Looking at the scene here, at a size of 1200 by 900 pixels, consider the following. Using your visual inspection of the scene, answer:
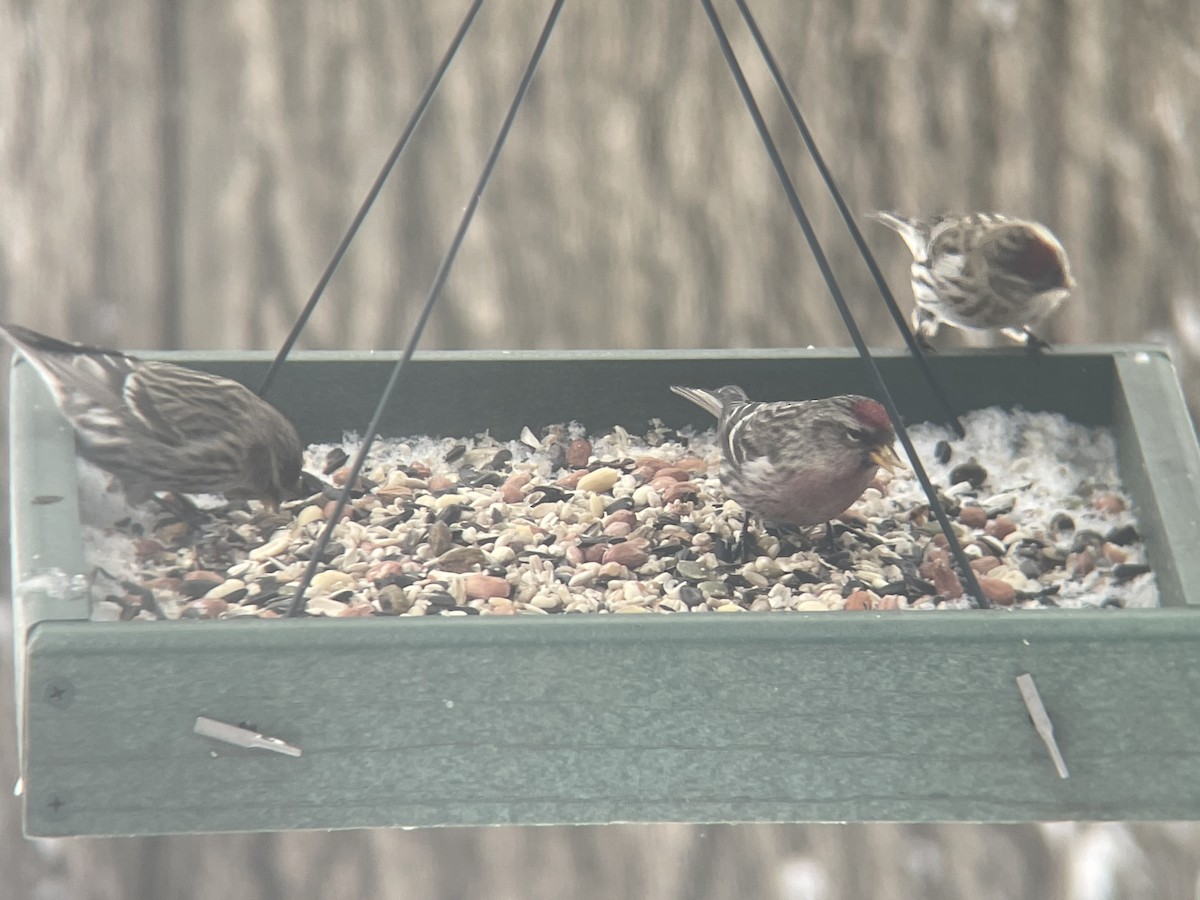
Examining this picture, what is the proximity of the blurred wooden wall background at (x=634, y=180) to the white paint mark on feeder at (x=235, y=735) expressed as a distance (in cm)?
145

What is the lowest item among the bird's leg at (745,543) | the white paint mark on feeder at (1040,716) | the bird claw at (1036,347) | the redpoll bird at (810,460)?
the bird's leg at (745,543)

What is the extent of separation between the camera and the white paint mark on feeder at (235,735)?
1396mm

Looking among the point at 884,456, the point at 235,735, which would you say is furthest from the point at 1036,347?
the point at 235,735

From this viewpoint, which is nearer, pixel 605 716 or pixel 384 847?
pixel 605 716

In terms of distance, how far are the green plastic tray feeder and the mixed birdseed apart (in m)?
0.24

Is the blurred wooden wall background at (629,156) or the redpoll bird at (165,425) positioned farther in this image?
the blurred wooden wall background at (629,156)

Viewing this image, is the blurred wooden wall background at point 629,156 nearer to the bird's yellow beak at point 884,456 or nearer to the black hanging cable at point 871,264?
the black hanging cable at point 871,264

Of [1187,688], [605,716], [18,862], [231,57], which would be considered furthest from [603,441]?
[18,862]

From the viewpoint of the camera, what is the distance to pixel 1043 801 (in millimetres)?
1449

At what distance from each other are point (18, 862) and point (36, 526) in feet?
4.36

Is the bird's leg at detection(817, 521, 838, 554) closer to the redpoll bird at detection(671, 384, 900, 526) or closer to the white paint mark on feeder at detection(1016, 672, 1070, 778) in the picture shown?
the redpoll bird at detection(671, 384, 900, 526)

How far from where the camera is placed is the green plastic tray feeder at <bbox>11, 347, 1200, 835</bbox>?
1.40 m

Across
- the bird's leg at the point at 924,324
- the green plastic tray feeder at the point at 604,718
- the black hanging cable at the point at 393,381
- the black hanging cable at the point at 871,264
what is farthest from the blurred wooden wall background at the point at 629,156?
the green plastic tray feeder at the point at 604,718

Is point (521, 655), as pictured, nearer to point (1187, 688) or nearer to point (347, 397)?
point (1187, 688)
